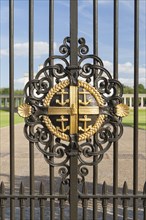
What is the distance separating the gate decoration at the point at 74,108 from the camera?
3.91 meters

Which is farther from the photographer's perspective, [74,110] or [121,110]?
[121,110]

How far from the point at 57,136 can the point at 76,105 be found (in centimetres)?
41

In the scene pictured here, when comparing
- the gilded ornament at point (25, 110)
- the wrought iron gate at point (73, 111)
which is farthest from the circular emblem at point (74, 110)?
the gilded ornament at point (25, 110)

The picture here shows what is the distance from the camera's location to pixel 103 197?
4020 millimetres

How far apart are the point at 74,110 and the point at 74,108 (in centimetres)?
2

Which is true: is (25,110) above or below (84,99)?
below

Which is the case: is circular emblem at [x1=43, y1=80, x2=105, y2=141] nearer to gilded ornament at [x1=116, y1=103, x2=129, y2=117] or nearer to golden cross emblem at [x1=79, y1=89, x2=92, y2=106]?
golden cross emblem at [x1=79, y1=89, x2=92, y2=106]

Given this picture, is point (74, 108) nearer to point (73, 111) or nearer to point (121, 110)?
point (73, 111)

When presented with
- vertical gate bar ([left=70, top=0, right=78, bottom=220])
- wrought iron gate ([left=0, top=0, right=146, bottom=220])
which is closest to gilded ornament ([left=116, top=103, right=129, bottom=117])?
wrought iron gate ([left=0, top=0, right=146, bottom=220])

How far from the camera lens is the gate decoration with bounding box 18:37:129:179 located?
12.8 ft

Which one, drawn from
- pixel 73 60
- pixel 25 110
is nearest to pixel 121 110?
pixel 73 60

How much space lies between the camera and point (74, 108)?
12.7 feet

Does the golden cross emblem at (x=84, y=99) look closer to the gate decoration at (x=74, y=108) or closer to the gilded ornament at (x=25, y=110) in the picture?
the gate decoration at (x=74, y=108)

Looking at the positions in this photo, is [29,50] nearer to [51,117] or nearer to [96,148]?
[51,117]
